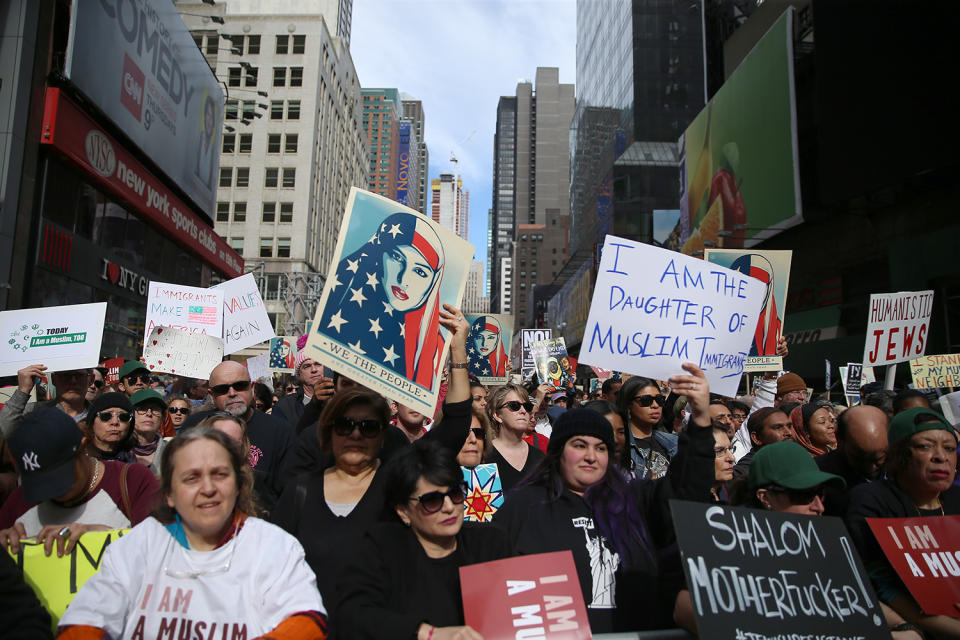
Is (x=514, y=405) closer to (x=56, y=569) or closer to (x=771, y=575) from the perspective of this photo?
(x=771, y=575)

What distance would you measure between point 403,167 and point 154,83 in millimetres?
139660

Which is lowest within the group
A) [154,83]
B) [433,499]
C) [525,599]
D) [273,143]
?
[525,599]

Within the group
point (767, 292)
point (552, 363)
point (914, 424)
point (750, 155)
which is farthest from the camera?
point (750, 155)

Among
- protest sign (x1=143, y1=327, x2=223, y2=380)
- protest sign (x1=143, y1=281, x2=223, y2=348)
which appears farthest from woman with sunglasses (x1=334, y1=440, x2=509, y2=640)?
protest sign (x1=143, y1=281, x2=223, y2=348)

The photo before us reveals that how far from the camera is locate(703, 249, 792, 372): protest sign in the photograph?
6094 millimetres

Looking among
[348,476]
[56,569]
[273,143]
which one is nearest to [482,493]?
[348,476]

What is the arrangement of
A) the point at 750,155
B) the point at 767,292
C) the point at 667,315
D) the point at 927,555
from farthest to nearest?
the point at 750,155
the point at 767,292
the point at 667,315
the point at 927,555

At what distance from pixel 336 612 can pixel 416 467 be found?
2.12ft

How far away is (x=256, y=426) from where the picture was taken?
15.6 ft

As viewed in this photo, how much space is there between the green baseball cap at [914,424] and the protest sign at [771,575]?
94 centimetres

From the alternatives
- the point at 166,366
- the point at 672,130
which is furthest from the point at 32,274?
the point at 672,130

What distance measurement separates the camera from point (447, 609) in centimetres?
264

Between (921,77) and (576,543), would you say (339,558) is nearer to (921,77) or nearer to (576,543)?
(576,543)

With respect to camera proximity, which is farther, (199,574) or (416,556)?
(416,556)
